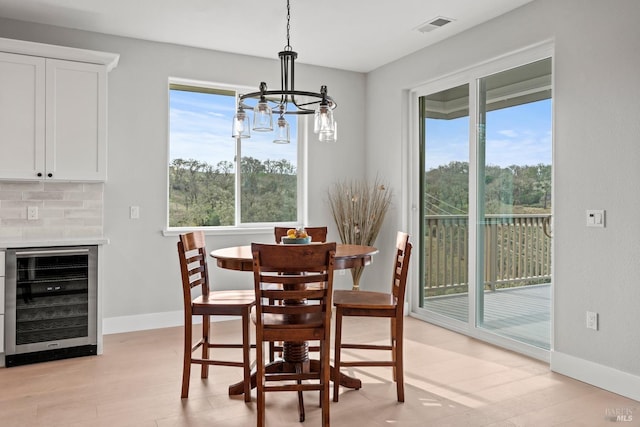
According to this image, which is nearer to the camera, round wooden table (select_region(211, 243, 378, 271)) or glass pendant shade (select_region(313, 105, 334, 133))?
round wooden table (select_region(211, 243, 378, 271))

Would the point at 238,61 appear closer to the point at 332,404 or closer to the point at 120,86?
the point at 120,86

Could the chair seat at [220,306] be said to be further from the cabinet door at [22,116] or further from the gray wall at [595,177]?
the gray wall at [595,177]

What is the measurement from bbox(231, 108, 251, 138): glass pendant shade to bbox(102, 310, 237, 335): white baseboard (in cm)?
234

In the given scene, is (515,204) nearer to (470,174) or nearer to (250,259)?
(470,174)

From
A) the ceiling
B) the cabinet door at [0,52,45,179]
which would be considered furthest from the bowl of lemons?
the cabinet door at [0,52,45,179]

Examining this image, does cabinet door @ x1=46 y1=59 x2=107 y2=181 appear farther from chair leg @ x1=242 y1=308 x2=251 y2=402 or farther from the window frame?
chair leg @ x1=242 y1=308 x2=251 y2=402

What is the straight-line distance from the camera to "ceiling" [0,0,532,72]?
358cm

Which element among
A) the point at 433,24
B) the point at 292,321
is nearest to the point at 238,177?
the point at 433,24

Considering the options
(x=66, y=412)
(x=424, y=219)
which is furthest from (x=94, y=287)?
(x=424, y=219)

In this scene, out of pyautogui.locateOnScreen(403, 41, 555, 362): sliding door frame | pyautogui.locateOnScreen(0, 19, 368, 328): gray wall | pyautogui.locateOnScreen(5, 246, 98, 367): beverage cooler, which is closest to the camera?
pyautogui.locateOnScreen(5, 246, 98, 367): beverage cooler

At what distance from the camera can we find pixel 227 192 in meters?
4.90

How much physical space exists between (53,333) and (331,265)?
2.44 metres

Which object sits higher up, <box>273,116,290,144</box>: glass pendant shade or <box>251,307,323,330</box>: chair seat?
<box>273,116,290,144</box>: glass pendant shade

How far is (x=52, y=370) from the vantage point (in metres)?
3.35
